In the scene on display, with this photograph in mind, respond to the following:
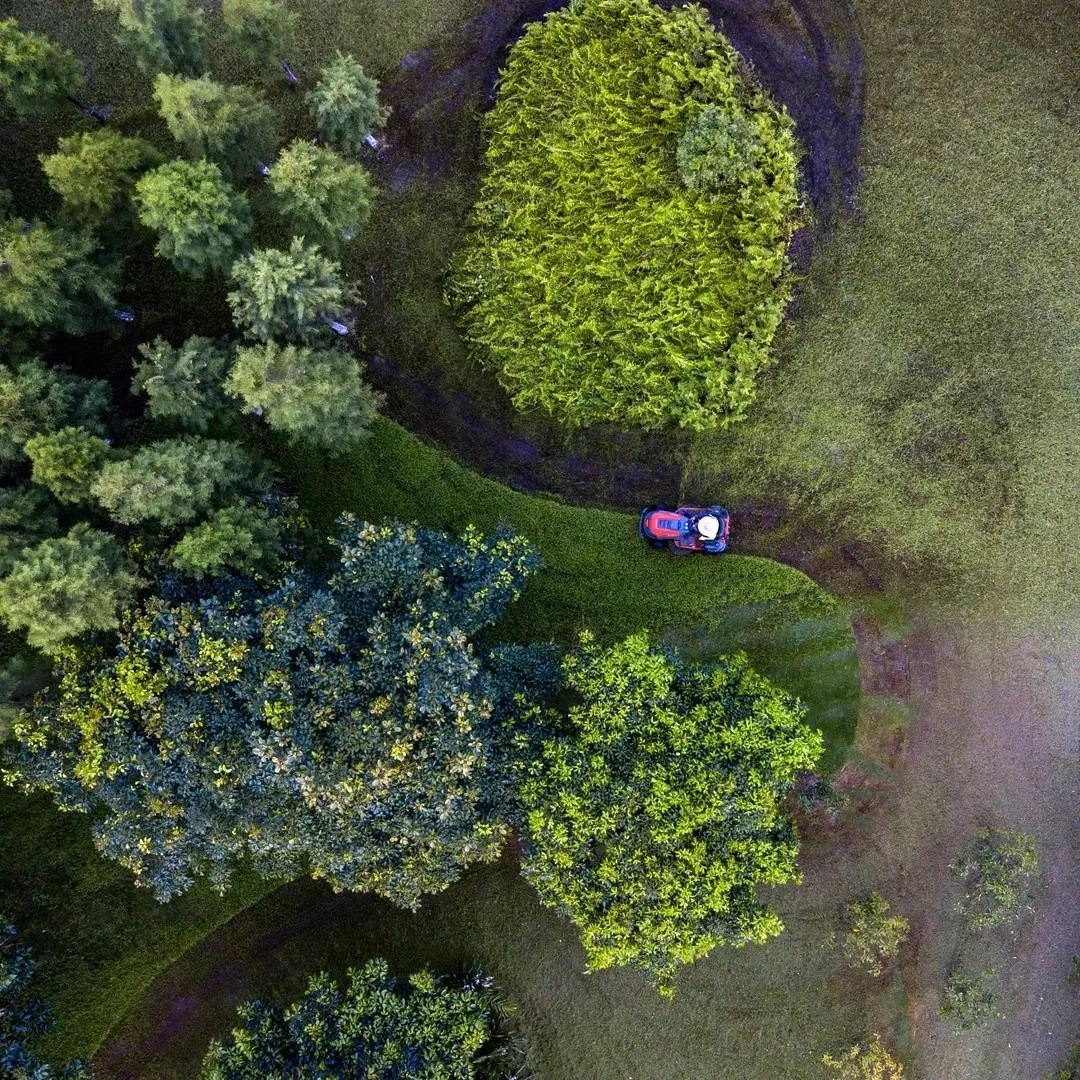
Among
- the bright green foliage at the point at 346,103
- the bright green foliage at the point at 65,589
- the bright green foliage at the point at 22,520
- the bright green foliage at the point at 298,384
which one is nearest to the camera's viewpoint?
the bright green foliage at the point at 65,589

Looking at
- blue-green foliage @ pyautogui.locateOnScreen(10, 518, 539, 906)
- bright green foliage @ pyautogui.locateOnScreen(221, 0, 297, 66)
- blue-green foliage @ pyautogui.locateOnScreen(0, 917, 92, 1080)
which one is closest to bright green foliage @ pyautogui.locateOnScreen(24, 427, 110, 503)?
blue-green foliage @ pyautogui.locateOnScreen(10, 518, 539, 906)

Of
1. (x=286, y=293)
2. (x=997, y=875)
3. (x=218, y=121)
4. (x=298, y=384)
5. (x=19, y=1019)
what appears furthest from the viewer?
(x=997, y=875)

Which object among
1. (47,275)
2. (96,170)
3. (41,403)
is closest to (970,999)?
(41,403)

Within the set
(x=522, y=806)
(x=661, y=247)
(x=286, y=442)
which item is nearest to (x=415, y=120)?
(x=661, y=247)

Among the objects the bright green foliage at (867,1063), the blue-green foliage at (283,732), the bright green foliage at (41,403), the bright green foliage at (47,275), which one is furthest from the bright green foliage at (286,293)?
the bright green foliage at (867,1063)

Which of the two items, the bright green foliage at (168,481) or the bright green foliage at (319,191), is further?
the bright green foliage at (319,191)

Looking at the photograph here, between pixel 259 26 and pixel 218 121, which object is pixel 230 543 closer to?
pixel 218 121

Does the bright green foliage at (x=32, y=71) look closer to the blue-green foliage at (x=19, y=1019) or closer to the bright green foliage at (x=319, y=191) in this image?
the bright green foliage at (x=319, y=191)
